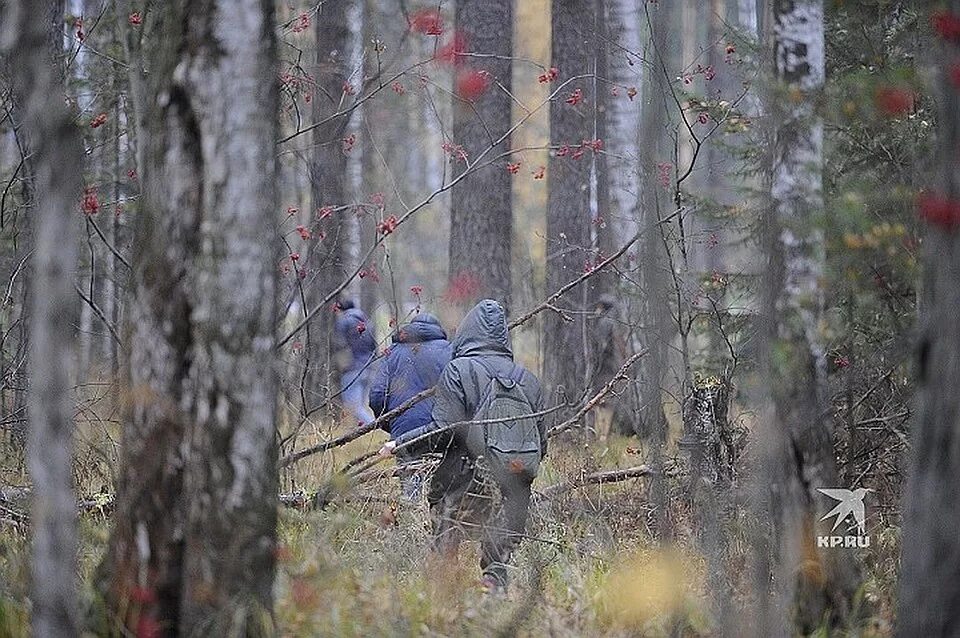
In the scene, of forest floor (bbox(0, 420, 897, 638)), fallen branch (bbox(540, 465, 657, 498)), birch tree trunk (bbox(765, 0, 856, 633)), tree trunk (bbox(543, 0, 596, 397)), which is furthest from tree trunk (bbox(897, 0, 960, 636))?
tree trunk (bbox(543, 0, 596, 397))

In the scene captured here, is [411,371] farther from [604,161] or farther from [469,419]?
[604,161]

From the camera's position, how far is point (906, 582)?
4324mm

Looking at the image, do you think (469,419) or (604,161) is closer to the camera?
(469,419)

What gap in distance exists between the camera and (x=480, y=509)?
8.48 meters

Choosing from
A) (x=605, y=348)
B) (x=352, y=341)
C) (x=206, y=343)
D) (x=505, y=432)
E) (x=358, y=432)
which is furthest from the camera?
(x=352, y=341)

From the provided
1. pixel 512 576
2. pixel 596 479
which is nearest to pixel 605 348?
pixel 596 479

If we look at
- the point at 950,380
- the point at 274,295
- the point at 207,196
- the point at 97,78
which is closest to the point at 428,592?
the point at 274,295

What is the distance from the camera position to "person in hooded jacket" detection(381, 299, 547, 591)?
8273mm

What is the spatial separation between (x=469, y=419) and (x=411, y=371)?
1.53 meters

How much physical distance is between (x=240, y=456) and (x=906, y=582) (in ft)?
8.45

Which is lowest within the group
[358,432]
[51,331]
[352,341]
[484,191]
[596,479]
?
[596,479]

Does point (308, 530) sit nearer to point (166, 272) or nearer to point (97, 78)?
point (166, 272)

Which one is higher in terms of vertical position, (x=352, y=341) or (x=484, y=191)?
(x=484, y=191)

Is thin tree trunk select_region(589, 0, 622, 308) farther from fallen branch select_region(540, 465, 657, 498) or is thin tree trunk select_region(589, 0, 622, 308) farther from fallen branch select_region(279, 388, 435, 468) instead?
fallen branch select_region(279, 388, 435, 468)
